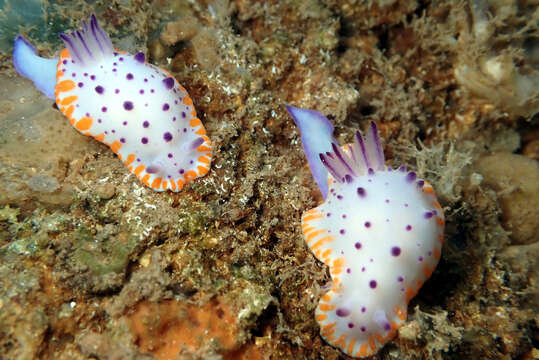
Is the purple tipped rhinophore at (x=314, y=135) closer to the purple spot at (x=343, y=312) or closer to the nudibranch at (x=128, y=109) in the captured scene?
the nudibranch at (x=128, y=109)

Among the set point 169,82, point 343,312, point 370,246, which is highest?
point 169,82

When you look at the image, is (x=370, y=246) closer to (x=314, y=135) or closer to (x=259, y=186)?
(x=259, y=186)

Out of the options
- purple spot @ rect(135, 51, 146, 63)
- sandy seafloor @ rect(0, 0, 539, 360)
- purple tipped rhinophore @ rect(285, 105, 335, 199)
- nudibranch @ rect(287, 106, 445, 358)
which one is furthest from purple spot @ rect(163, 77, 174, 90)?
nudibranch @ rect(287, 106, 445, 358)

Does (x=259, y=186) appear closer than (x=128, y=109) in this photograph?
No

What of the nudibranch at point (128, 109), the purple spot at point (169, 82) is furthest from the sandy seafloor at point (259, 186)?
the purple spot at point (169, 82)

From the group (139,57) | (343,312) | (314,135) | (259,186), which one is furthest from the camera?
(314,135)

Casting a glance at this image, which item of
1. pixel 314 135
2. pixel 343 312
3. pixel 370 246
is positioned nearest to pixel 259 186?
pixel 314 135

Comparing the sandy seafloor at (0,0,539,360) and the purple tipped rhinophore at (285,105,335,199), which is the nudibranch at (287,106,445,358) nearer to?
the sandy seafloor at (0,0,539,360)

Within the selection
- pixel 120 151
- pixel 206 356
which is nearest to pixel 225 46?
pixel 120 151
